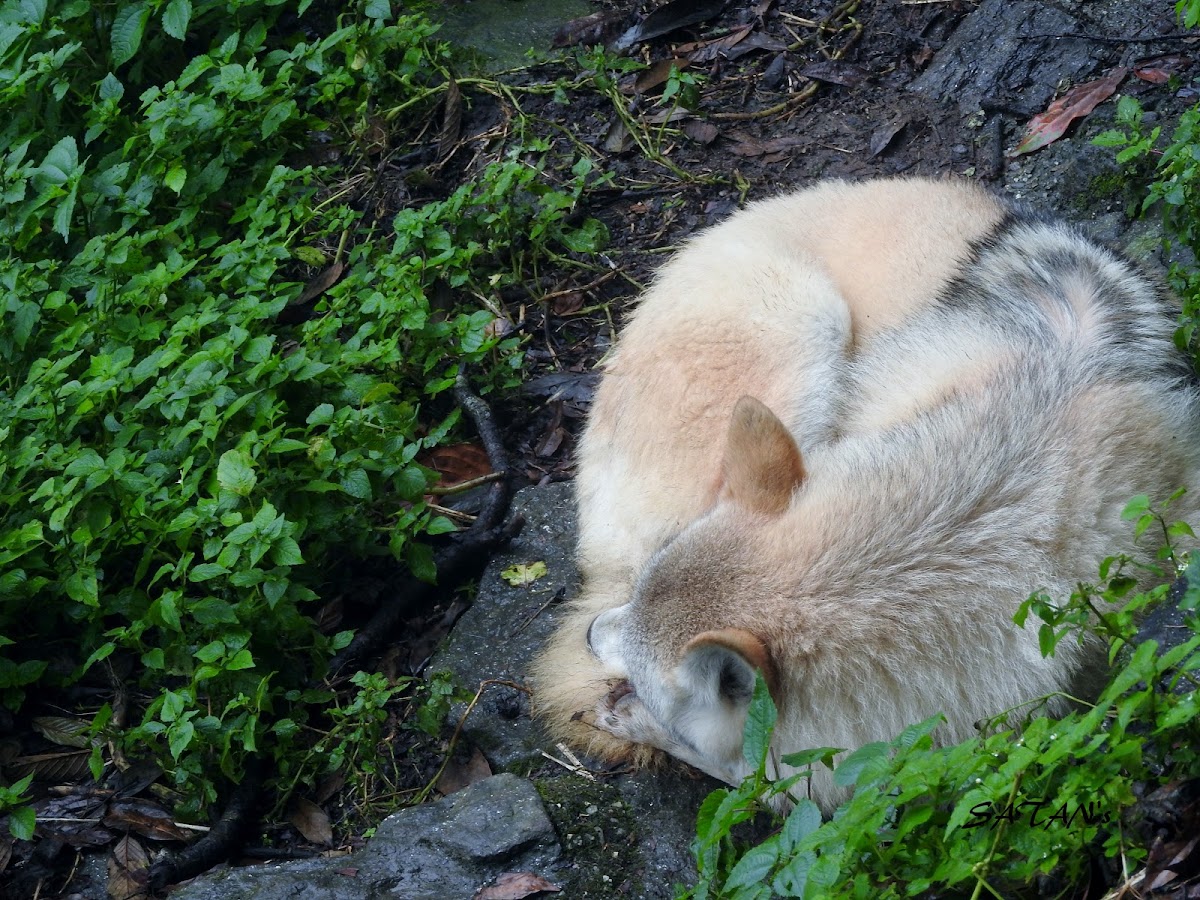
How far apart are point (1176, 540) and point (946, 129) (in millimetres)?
3649

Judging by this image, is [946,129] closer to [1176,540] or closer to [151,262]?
[1176,540]

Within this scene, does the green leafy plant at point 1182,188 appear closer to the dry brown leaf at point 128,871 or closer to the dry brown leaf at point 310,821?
the dry brown leaf at point 310,821

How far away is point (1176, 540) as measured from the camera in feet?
10.5

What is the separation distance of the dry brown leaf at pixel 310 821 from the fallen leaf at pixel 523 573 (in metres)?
1.16

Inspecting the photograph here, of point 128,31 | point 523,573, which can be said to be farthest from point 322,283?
point 523,573

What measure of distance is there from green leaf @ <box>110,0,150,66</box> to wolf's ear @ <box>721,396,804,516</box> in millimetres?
4332

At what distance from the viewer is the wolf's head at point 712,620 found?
3027mm

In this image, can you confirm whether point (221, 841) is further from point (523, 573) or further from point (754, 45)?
point (754, 45)

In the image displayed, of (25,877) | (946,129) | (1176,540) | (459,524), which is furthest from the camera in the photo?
(946,129)

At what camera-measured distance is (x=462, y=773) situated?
157 inches

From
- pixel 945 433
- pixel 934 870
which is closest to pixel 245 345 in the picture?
pixel 945 433

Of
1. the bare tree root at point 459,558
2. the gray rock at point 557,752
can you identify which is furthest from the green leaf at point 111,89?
the gray rock at point 557,752

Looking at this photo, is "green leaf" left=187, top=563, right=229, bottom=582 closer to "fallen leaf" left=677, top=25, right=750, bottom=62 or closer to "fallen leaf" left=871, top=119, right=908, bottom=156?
"fallen leaf" left=871, top=119, right=908, bottom=156

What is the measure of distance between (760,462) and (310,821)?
2008 millimetres
